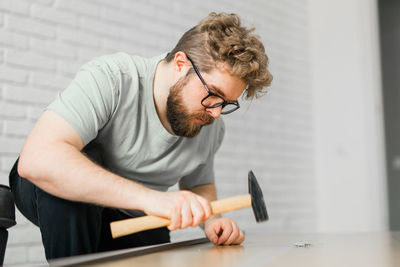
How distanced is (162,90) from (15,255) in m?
1.04

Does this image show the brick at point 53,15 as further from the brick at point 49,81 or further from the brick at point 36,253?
the brick at point 36,253

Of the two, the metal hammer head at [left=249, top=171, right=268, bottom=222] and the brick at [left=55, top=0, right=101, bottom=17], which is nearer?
the metal hammer head at [left=249, top=171, right=268, bottom=222]

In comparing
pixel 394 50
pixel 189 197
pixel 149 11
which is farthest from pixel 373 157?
pixel 189 197

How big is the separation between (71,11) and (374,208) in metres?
2.57

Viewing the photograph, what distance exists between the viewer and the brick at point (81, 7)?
233 cm

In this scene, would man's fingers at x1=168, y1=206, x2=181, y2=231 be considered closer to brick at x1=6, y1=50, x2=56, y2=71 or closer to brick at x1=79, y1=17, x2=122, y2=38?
brick at x1=6, y1=50, x2=56, y2=71

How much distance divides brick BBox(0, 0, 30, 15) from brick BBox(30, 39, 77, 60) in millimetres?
130

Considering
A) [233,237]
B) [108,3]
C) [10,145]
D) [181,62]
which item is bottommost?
[233,237]

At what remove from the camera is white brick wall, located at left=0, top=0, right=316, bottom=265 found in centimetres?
212

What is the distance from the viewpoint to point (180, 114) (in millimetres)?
1502

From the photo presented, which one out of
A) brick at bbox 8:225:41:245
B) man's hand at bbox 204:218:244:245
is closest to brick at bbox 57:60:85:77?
brick at bbox 8:225:41:245

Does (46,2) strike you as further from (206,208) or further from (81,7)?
(206,208)

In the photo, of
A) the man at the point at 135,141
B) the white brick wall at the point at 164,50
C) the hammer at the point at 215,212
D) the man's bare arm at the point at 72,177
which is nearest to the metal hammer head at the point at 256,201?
the hammer at the point at 215,212

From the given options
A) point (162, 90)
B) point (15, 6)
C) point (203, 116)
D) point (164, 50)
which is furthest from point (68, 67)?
point (203, 116)
